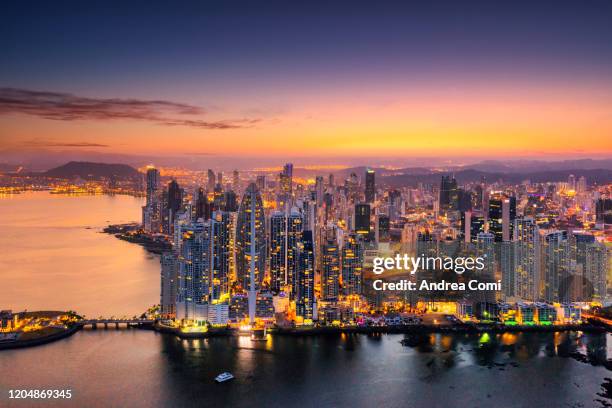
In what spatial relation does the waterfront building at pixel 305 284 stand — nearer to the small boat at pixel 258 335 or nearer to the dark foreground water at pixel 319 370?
the dark foreground water at pixel 319 370

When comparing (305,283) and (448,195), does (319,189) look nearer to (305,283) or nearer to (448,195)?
(448,195)

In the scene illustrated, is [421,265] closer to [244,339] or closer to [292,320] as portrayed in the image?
[292,320]

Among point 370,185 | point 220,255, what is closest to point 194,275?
point 220,255

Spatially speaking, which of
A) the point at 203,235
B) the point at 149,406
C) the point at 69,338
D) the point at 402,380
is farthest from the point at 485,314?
the point at 69,338

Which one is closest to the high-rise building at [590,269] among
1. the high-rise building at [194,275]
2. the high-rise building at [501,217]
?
the high-rise building at [501,217]

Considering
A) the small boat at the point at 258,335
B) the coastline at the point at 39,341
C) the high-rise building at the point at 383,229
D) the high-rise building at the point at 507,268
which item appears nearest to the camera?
the coastline at the point at 39,341
